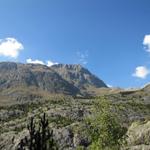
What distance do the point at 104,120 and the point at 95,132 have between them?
279 cm

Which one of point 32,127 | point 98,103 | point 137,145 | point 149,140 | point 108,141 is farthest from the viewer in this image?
point 149,140

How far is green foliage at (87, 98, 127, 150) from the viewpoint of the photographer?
65.9 meters

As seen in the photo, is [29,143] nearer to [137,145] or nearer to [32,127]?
[32,127]

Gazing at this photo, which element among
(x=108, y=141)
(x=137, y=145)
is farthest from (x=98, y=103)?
(x=137, y=145)

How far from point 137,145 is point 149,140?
869 cm

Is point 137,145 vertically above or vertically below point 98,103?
below

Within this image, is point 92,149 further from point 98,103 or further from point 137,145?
point 137,145

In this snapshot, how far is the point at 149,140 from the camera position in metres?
114

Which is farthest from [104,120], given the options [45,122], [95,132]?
[45,122]

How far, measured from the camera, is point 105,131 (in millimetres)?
66375

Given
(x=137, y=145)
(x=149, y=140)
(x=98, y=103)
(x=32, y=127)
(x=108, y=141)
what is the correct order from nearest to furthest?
(x=32, y=127) → (x=108, y=141) → (x=98, y=103) → (x=137, y=145) → (x=149, y=140)

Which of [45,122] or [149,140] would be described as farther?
[149,140]

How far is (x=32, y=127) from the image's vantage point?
26672mm

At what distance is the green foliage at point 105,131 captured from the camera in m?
65.9
